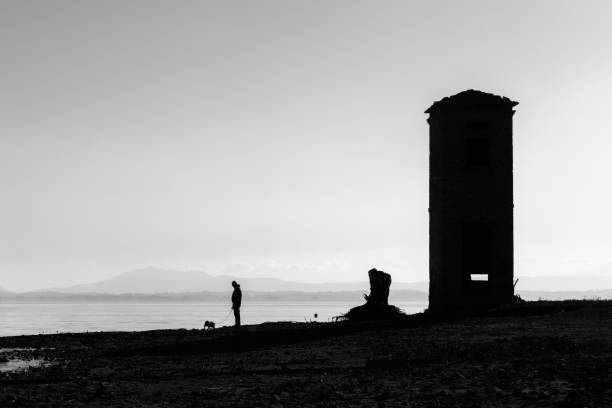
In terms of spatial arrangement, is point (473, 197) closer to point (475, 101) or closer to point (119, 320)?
point (475, 101)

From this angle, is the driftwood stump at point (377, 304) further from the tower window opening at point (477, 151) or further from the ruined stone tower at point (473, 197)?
the tower window opening at point (477, 151)

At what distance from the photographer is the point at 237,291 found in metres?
31.0

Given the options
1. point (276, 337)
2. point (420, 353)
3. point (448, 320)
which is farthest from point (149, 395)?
point (448, 320)

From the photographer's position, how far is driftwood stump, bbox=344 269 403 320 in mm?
31431

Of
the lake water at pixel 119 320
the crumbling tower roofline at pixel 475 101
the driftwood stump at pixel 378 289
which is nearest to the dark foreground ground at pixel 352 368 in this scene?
the driftwood stump at pixel 378 289

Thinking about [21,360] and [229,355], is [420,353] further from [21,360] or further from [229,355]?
[21,360]

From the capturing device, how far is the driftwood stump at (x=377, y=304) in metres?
31.4

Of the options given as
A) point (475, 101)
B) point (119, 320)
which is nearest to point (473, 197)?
point (475, 101)

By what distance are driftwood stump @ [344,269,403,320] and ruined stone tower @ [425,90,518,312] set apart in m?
2.34

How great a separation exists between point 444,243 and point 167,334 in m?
10.9

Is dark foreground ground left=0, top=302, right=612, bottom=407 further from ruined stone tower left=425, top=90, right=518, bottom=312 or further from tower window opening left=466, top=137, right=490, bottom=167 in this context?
tower window opening left=466, top=137, right=490, bottom=167

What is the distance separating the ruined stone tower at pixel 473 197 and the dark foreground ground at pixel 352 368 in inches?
205

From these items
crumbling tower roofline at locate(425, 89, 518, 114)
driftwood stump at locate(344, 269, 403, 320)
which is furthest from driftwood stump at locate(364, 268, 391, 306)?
crumbling tower roofline at locate(425, 89, 518, 114)

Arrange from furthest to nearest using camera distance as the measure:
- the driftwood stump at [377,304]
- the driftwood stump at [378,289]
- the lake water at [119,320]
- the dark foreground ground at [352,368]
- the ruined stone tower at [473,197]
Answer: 1. the lake water at [119,320]
2. the driftwood stump at [378,289]
3. the driftwood stump at [377,304]
4. the ruined stone tower at [473,197]
5. the dark foreground ground at [352,368]
